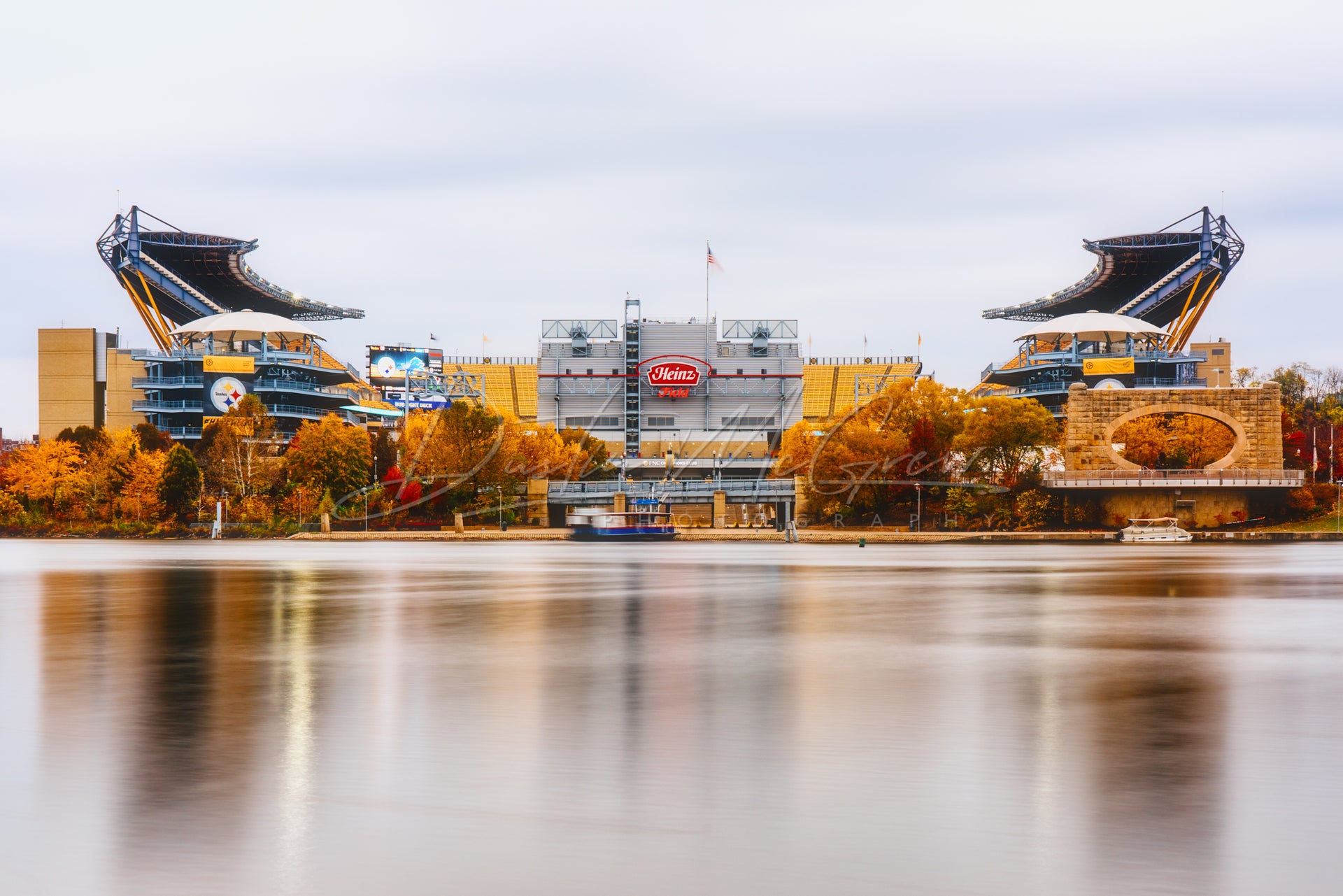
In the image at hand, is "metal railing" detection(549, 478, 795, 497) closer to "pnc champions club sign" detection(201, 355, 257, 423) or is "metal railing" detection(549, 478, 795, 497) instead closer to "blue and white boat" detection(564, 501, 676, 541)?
"blue and white boat" detection(564, 501, 676, 541)

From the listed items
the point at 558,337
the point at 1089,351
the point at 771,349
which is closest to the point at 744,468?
the point at 771,349

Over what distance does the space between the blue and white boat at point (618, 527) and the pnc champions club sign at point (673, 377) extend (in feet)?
173

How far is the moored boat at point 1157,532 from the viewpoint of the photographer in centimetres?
9156

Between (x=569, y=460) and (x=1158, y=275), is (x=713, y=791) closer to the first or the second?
(x=569, y=460)

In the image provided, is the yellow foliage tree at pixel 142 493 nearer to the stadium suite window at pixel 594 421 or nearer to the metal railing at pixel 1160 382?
the stadium suite window at pixel 594 421

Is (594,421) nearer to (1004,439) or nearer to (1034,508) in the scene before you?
(1004,439)

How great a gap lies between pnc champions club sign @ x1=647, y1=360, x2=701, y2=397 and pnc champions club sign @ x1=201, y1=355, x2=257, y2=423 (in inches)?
2095

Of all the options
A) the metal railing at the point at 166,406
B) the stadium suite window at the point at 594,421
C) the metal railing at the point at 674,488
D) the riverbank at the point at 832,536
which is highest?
the metal railing at the point at 166,406

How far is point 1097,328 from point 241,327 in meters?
112

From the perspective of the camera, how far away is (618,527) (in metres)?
108

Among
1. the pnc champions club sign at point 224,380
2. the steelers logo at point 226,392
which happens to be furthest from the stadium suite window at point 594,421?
the steelers logo at point 226,392

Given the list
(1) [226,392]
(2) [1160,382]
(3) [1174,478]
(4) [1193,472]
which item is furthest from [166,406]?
(2) [1160,382]

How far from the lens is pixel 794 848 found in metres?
11.8

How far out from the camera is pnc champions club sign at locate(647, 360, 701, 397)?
164 metres
